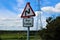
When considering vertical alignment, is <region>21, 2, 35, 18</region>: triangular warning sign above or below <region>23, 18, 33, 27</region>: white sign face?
above

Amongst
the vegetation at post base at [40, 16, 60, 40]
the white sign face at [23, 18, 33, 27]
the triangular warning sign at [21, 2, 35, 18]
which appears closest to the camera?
the white sign face at [23, 18, 33, 27]

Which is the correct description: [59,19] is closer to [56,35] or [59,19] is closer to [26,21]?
[56,35]

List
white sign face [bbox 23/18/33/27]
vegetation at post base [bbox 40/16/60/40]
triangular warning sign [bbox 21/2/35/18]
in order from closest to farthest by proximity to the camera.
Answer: white sign face [bbox 23/18/33/27] → triangular warning sign [bbox 21/2/35/18] → vegetation at post base [bbox 40/16/60/40]

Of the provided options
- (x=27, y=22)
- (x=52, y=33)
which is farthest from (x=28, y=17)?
(x=52, y=33)

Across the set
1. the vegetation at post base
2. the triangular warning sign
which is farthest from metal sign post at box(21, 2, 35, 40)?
the vegetation at post base

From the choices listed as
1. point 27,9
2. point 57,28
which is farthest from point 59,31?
point 27,9

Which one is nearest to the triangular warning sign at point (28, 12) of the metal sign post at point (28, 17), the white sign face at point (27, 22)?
the metal sign post at point (28, 17)

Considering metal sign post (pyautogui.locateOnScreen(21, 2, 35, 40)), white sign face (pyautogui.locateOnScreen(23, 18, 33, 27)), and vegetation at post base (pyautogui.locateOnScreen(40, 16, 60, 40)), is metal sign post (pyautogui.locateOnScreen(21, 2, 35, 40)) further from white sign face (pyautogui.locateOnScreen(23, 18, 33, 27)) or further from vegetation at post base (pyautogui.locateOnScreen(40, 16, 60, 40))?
vegetation at post base (pyautogui.locateOnScreen(40, 16, 60, 40))

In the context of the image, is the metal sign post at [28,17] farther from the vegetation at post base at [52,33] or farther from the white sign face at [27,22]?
the vegetation at post base at [52,33]

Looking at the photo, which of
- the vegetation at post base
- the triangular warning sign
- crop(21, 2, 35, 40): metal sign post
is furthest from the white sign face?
the vegetation at post base

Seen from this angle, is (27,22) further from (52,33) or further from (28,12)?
(52,33)

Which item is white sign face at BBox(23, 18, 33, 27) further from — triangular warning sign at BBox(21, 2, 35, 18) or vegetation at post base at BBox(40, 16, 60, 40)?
vegetation at post base at BBox(40, 16, 60, 40)

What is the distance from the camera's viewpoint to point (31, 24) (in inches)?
543

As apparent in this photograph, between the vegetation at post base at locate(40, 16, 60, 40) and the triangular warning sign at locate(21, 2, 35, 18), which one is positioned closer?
the triangular warning sign at locate(21, 2, 35, 18)
